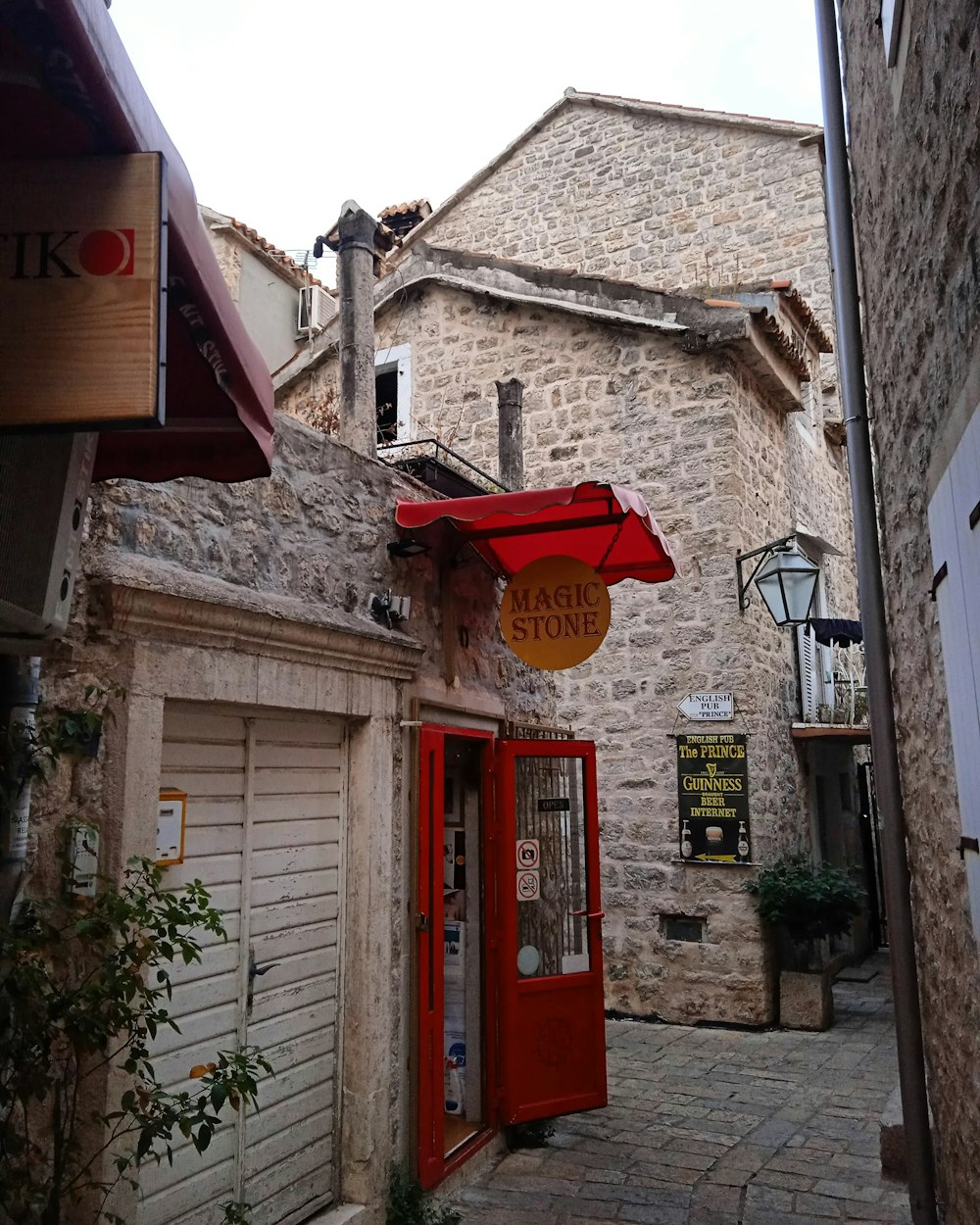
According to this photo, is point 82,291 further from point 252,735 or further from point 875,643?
point 875,643

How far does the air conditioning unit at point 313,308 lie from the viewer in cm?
1381

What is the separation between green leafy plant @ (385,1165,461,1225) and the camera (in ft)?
14.2

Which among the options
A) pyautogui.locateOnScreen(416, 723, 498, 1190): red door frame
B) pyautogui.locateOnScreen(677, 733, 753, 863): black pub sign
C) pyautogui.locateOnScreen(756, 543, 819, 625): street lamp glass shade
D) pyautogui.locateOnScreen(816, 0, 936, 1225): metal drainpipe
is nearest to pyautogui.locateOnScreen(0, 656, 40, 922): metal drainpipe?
pyautogui.locateOnScreen(416, 723, 498, 1190): red door frame

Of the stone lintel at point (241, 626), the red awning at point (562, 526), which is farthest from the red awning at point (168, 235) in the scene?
the red awning at point (562, 526)

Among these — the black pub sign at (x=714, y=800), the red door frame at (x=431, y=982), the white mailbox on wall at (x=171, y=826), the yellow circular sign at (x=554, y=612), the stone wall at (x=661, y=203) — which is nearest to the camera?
the white mailbox on wall at (x=171, y=826)

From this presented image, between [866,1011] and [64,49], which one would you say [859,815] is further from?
[64,49]

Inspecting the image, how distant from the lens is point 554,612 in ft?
16.9

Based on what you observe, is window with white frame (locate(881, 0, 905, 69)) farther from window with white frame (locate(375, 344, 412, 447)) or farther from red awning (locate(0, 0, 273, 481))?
window with white frame (locate(375, 344, 412, 447))

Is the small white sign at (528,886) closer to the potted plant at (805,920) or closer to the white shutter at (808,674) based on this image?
the potted plant at (805,920)

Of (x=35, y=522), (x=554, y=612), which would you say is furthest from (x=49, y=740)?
(x=554, y=612)

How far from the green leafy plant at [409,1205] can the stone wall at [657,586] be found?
449 cm

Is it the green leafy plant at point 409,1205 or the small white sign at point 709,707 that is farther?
the small white sign at point 709,707

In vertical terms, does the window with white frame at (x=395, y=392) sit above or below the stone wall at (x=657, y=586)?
above

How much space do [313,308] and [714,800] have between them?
9114 millimetres
